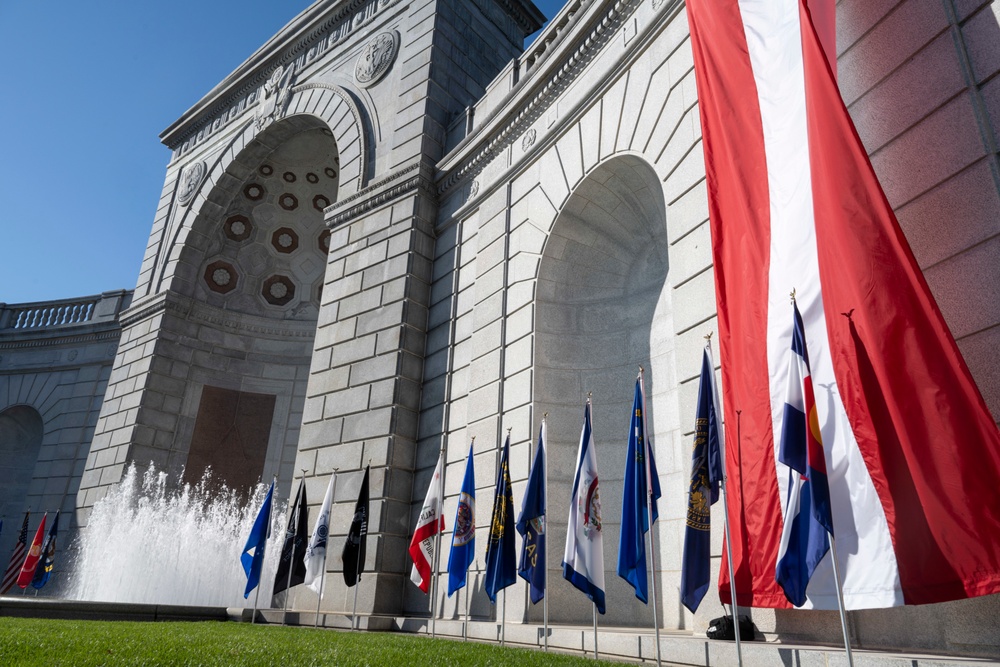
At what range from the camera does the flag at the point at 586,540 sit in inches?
298

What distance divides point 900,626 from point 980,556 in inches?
50.6

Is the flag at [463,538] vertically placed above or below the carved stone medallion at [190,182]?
below

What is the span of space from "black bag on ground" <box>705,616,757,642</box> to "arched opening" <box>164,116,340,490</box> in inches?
633

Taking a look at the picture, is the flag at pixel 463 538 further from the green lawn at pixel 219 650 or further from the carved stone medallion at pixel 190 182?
the carved stone medallion at pixel 190 182

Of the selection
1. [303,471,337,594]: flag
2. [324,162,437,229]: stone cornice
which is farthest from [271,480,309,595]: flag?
[324,162,437,229]: stone cornice

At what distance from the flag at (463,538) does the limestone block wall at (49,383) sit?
1882 cm

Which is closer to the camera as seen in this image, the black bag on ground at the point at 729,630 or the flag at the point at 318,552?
the black bag on ground at the point at 729,630

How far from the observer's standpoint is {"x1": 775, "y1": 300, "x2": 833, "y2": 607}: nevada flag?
5.18 m

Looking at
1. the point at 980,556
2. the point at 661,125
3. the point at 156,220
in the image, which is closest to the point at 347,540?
the point at 661,125

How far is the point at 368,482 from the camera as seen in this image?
12.4m

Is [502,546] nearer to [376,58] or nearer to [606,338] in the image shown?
[606,338]

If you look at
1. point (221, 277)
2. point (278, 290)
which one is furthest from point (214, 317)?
point (278, 290)

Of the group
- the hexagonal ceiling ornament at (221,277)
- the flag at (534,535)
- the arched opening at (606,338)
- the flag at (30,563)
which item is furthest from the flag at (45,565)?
the flag at (534,535)

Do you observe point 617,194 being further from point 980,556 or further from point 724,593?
point 980,556
